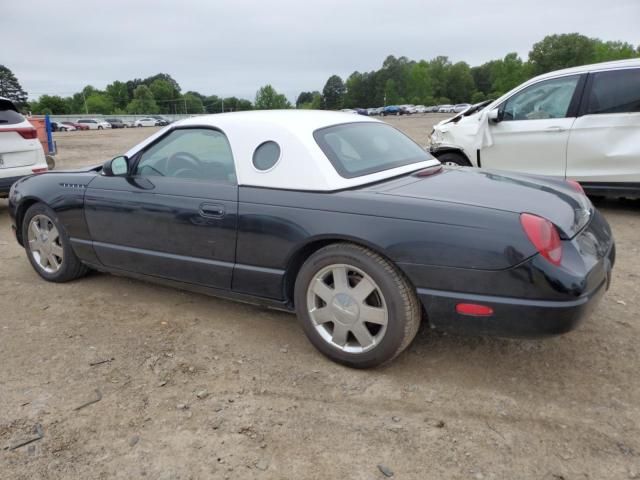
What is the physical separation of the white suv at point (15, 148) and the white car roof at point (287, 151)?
4427mm

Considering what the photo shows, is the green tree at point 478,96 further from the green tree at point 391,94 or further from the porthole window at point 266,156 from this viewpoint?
the porthole window at point 266,156

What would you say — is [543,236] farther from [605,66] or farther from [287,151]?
[605,66]

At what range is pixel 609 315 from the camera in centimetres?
359

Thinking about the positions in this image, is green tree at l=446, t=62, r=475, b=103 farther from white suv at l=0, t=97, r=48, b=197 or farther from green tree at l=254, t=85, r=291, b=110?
white suv at l=0, t=97, r=48, b=197

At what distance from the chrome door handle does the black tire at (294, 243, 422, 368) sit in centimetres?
67

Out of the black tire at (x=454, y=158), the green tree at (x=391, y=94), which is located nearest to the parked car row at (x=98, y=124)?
the black tire at (x=454, y=158)

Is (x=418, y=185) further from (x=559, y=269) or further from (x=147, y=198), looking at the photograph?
(x=147, y=198)

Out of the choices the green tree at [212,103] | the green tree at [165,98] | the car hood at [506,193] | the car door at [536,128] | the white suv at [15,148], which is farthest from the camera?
the green tree at [212,103]

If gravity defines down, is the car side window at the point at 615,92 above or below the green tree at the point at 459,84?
below

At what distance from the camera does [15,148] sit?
22.7 feet

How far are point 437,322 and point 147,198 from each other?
2.14m

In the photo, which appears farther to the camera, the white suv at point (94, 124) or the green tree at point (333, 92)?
the green tree at point (333, 92)

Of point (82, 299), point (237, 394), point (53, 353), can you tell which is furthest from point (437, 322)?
point (82, 299)

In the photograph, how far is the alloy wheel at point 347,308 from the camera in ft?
9.34
